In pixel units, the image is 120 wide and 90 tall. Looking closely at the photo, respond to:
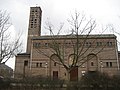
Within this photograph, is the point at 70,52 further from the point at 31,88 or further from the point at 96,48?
the point at 31,88

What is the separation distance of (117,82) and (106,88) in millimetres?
1414

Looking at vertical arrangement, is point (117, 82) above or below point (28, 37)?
below

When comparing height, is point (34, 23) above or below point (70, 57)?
above

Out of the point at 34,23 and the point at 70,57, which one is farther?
the point at 34,23

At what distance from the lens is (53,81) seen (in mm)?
21375

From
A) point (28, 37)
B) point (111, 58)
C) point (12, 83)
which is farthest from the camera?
point (28, 37)

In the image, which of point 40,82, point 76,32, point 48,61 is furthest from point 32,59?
point 40,82

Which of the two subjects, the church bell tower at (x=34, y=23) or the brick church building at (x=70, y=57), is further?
the church bell tower at (x=34, y=23)

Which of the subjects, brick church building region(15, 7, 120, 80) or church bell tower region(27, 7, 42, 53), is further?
church bell tower region(27, 7, 42, 53)

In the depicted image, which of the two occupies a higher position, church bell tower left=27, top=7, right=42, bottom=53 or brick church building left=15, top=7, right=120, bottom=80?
church bell tower left=27, top=7, right=42, bottom=53

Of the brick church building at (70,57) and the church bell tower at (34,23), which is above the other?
the church bell tower at (34,23)

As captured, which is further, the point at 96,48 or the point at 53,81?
the point at 96,48

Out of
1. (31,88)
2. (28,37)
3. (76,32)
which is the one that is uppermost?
(28,37)

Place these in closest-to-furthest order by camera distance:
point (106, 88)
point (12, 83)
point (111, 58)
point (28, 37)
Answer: point (106, 88) < point (12, 83) < point (111, 58) < point (28, 37)
